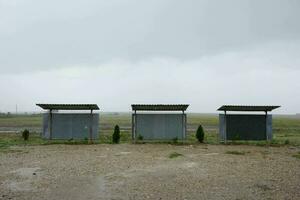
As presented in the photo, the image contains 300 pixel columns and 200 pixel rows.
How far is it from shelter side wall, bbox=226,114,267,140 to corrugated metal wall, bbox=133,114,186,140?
124 inches

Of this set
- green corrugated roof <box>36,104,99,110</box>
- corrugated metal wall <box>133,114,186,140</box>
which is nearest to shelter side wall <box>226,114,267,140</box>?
corrugated metal wall <box>133,114,186,140</box>

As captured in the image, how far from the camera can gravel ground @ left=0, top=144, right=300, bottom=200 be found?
9.27 metres

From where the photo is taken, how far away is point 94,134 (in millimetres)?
25844

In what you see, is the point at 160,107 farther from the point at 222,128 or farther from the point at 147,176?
the point at 147,176

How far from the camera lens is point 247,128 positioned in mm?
25062

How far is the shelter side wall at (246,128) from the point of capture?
2500cm

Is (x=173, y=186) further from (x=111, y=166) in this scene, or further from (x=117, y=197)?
(x=111, y=166)

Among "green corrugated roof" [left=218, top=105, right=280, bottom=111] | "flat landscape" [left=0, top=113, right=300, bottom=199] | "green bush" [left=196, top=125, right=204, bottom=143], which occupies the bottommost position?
"flat landscape" [left=0, top=113, right=300, bottom=199]

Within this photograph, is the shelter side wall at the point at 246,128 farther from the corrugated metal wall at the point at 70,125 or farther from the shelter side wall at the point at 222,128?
the corrugated metal wall at the point at 70,125

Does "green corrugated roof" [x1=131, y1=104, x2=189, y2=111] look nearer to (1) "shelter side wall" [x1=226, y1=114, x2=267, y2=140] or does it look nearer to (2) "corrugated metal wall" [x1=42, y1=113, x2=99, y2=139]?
(1) "shelter side wall" [x1=226, y1=114, x2=267, y2=140]

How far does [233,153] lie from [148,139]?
8.14 meters

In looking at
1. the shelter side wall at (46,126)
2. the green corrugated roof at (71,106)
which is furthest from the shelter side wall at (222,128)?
the shelter side wall at (46,126)

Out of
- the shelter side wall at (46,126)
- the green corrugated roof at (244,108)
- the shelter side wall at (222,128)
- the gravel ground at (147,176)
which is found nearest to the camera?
the gravel ground at (147,176)

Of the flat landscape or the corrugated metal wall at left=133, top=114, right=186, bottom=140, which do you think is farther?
the corrugated metal wall at left=133, top=114, right=186, bottom=140
